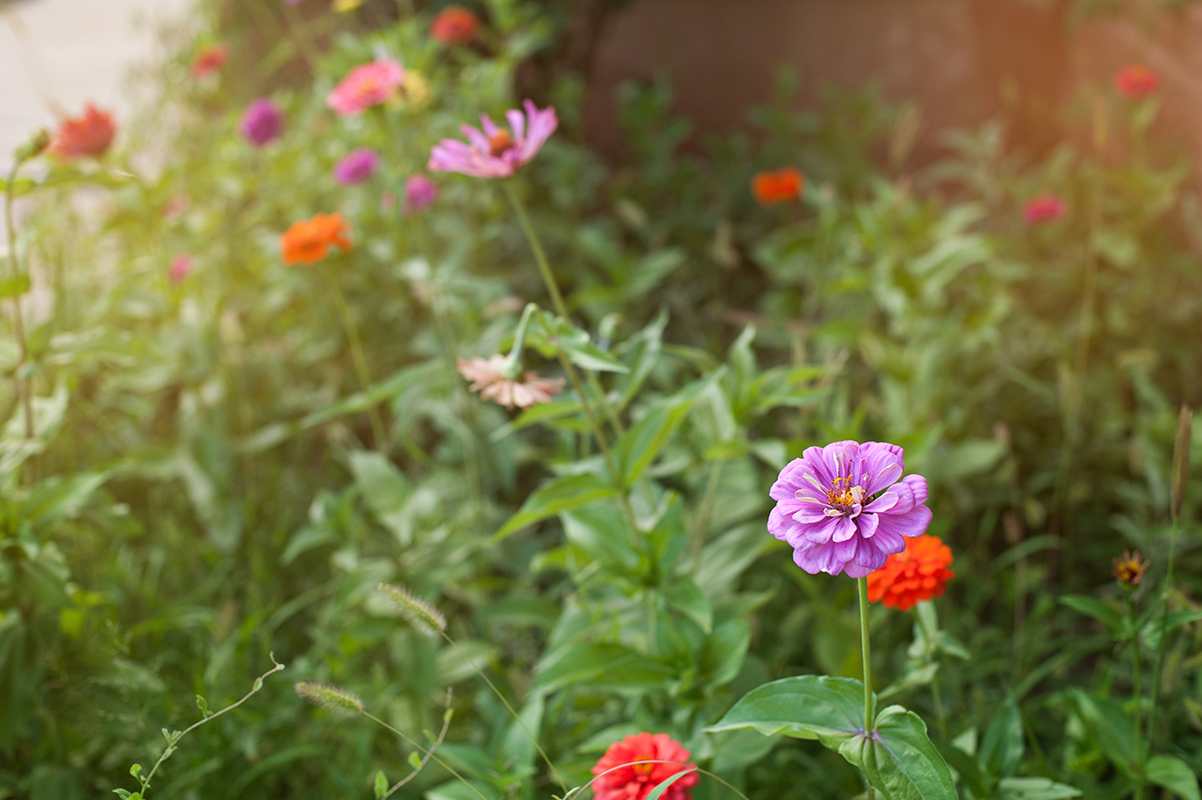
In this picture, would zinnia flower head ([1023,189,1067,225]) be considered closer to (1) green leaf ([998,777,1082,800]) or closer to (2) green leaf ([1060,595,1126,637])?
(2) green leaf ([1060,595,1126,637])

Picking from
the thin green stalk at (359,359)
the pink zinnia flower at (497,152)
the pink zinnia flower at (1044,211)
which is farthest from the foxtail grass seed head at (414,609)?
the pink zinnia flower at (1044,211)

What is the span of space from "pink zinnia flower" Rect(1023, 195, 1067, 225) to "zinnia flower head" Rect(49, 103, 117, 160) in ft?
6.34

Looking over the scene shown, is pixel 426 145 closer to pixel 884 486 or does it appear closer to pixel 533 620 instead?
pixel 533 620

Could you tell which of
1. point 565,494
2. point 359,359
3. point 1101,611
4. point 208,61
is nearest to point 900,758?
point 1101,611

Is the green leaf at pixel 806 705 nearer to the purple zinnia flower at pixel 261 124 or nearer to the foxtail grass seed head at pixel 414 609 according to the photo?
the foxtail grass seed head at pixel 414 609

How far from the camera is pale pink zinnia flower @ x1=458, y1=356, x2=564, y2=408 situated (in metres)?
0.85

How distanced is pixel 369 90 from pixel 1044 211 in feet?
4.65

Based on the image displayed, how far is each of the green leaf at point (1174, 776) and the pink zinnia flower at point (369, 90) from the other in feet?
4.51

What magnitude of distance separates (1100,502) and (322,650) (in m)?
1.44

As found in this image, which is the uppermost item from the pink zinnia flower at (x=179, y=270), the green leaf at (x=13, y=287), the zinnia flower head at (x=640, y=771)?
the green leaf at (x=13, y=287)

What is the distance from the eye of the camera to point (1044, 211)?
1880 millimetres

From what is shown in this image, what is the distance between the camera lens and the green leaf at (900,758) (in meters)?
0.66

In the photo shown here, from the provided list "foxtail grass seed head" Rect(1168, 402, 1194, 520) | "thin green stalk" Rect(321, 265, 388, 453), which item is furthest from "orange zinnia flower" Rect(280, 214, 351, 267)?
"foxtail grass seed head" Rect(1168, 402, 1194, 520)

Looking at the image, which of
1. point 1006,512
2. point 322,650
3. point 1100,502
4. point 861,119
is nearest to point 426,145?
point 322,650
